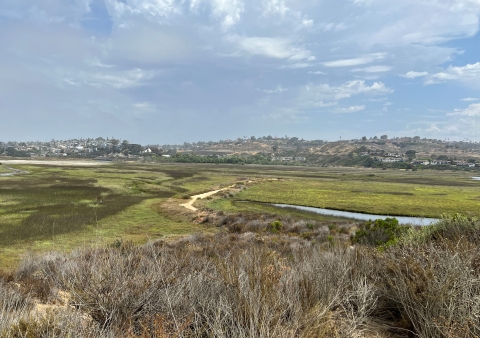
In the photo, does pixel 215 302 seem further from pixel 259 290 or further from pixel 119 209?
pixel 119 209

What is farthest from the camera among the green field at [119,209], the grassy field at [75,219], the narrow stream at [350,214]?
the narrow stream at [350,214]

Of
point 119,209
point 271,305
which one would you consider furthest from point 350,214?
point 271,305

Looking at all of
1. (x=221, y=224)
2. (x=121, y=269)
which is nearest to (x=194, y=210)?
(x=221, y=224)

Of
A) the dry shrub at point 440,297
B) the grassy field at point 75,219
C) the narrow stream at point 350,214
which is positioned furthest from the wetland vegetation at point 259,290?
the narrow stream at point 350,214

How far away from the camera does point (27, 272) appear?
1003 centimetres

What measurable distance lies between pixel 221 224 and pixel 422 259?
839 inches

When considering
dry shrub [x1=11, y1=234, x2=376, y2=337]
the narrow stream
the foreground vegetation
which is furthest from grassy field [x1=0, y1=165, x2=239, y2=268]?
the narrow stream

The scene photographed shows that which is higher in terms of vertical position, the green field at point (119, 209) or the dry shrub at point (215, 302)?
the dry shrub at point (215, 302)

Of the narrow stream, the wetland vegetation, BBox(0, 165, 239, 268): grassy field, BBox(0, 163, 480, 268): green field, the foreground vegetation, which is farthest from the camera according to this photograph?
the narrow stream

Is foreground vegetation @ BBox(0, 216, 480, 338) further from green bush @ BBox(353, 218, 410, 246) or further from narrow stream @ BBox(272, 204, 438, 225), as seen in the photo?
narrow stream @ BBox(272, 204, 438, 225)

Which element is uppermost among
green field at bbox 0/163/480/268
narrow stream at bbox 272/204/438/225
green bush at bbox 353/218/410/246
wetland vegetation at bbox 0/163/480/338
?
wetland vegetation at bbox 0/163/480/338

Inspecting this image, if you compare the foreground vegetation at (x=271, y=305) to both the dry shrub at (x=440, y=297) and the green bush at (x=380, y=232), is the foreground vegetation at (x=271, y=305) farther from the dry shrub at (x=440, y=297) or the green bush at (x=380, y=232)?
the green bush at (x=380, y=232)

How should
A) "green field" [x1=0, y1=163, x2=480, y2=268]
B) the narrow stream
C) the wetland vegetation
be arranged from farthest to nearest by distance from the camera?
the narrow stream, "green field" [x1=0, y1=163, x2=480, y2=268], the wetland vegetation

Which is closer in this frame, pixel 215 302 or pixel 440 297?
pixel 440 297
